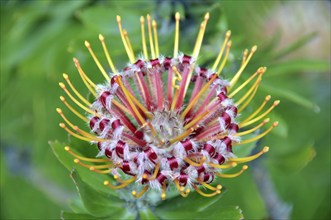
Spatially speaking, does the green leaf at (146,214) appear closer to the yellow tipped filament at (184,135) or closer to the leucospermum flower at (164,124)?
the leucospermum flower at (164,124)

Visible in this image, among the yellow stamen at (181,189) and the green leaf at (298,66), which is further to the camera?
the green leaf at (298,66)

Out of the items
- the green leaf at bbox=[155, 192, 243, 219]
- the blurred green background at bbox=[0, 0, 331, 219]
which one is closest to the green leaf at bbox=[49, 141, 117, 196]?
the green leaf at bbox=[155, 192, 243, 219]

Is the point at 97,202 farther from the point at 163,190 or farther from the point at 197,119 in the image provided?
the point at 197,119

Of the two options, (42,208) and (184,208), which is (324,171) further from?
(42,208)

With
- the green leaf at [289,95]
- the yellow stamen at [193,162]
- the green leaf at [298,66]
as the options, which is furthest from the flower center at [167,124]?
the green leaf at [298,66]

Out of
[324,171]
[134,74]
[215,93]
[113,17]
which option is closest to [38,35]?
[113,17]

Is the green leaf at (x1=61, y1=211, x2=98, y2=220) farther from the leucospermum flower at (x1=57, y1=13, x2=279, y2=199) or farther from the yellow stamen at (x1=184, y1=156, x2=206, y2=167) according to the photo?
the yellow stamen at (x1=184, y1=156, x2=206, y2=167)
